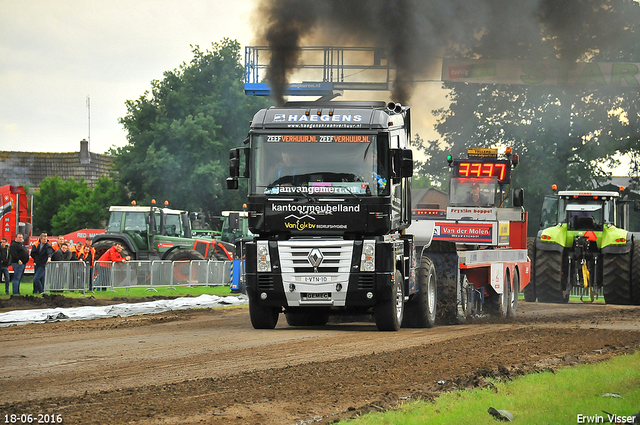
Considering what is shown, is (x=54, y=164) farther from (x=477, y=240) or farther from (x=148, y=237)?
(x=477, y=240)

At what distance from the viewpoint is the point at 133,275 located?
27.4 metres

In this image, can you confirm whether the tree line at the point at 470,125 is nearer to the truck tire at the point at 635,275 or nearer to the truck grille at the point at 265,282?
the truck tire at the point at 635,275

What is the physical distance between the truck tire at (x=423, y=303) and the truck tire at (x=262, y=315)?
98.9 inches

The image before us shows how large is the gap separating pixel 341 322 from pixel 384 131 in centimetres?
534

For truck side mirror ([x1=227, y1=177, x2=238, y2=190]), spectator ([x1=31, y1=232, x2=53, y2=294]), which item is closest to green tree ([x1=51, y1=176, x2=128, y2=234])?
spectator ([x1=31, y1=232, x2=53, y2=294])

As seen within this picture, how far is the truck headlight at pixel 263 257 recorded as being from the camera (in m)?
14.3

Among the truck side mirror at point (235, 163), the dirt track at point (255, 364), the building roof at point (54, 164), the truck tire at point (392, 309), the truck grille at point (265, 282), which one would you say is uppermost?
the building roof at point (54, 164)

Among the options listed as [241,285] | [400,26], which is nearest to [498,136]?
[241,285]

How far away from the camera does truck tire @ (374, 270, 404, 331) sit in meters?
14.4

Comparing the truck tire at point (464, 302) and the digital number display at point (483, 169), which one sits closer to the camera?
the truck tire at point (464, 302)

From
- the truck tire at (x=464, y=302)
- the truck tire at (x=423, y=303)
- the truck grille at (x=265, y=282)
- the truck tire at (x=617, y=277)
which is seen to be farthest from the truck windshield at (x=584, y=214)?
the truck grille at (x=265, y=282)

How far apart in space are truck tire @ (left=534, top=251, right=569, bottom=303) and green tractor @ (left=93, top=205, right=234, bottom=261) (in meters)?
12.9

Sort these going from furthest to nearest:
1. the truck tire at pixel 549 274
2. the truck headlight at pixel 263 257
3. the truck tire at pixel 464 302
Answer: the truck tire at pixel 549 274
the truck tire at pixel 464 302
the truck headlight at pixel 263 257

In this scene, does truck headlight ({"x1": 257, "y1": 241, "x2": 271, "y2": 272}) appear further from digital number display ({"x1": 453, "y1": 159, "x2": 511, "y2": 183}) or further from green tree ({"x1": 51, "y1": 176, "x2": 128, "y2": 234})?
green tree ({"x1": 51, "y1": 176, "x2": 128, "y2": 234})
